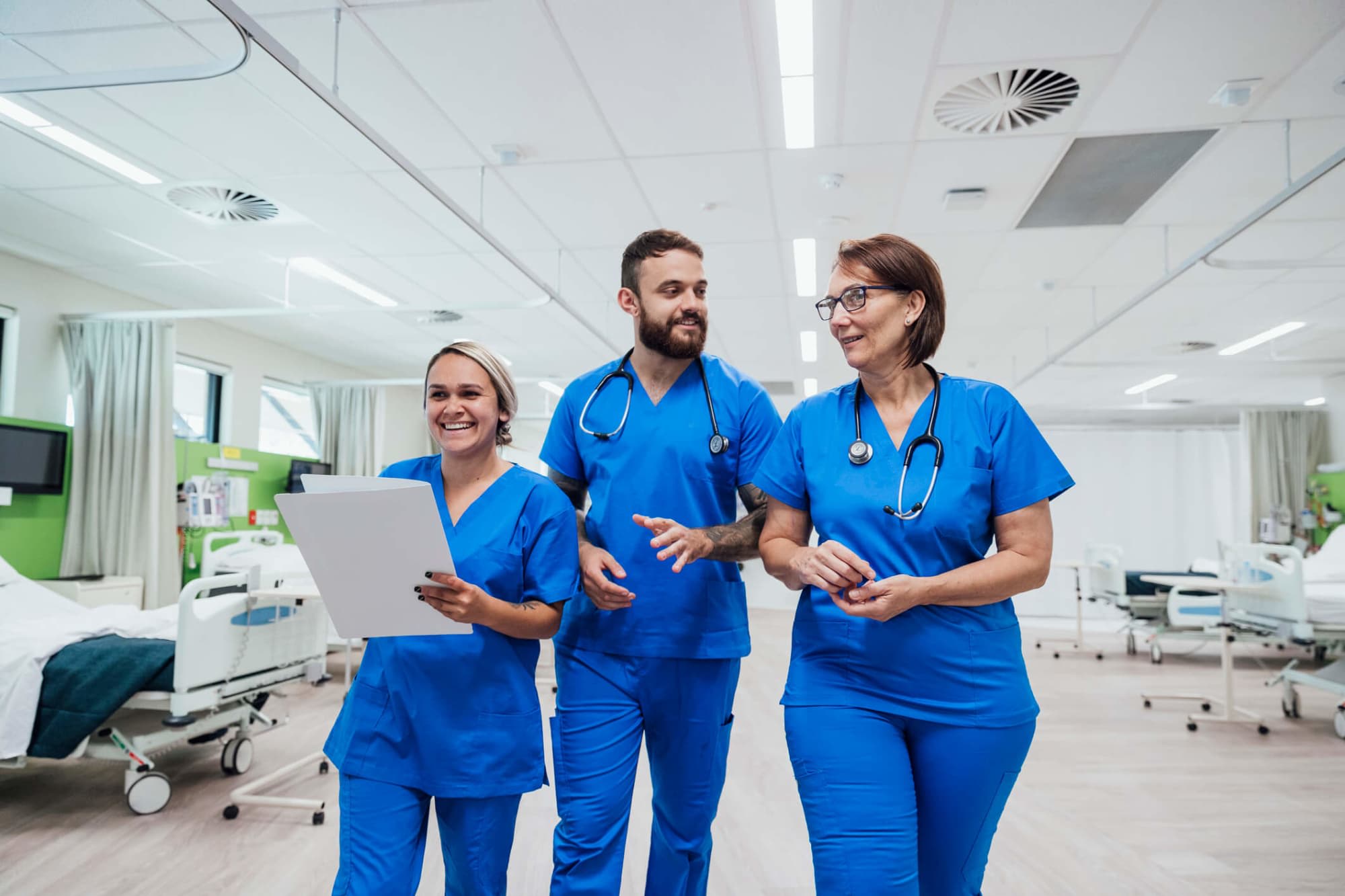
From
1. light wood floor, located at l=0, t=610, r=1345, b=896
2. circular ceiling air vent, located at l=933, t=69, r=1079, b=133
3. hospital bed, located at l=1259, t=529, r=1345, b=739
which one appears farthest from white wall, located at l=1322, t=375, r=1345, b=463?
circular ceiling air vent, located at l=933, t=69, r=1079, b=133

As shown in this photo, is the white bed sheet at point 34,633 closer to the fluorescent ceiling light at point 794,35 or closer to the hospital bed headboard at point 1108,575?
the fluorescent ceiling light at point 794,35

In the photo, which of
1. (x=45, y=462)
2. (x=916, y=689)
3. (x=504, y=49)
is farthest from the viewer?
(x=45, y=462)

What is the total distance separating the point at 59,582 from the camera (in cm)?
569

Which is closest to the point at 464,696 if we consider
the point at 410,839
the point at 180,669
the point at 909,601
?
the point at 410,839

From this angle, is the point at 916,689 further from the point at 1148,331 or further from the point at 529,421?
the point at 529,421

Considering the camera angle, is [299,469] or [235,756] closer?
[235,756]

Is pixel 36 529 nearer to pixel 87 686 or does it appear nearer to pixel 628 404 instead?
pixel 87 686

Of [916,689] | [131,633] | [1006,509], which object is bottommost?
[131,633]

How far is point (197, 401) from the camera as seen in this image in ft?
27.4

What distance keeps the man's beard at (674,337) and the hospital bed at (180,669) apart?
238 centimetres

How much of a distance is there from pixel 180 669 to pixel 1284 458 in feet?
40.4

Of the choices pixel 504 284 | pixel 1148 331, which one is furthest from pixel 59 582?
pixel 1148 331

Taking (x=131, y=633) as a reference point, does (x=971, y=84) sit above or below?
above

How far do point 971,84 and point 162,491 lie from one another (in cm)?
593
